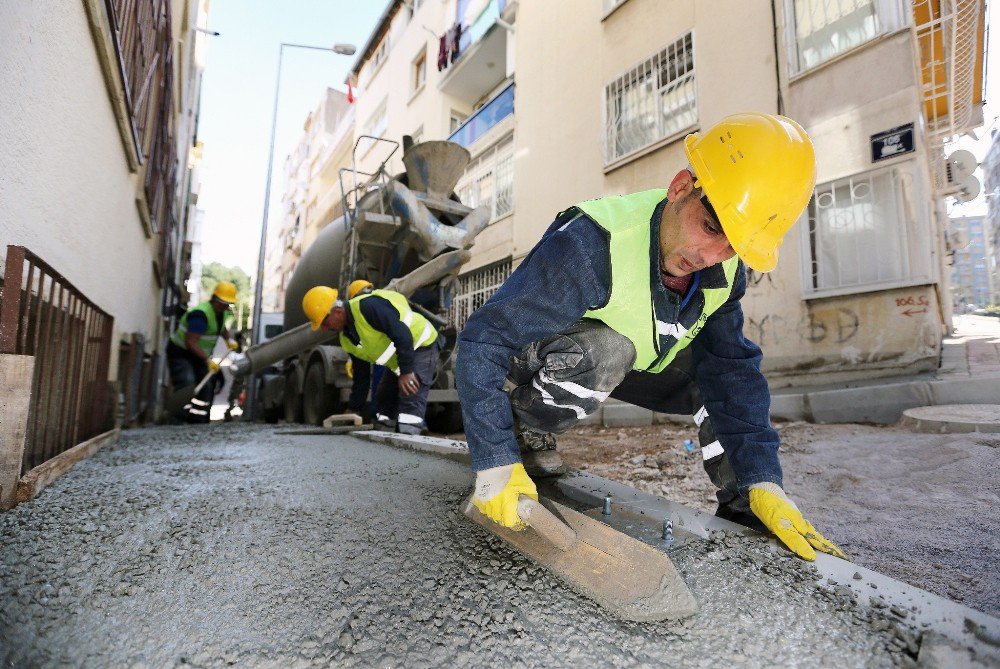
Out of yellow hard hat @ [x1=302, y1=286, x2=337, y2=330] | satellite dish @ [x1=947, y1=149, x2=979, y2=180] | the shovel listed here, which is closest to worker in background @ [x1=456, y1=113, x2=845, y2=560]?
yellow hard hat @ [x1=302, y1=286, x2=337, y2=330]

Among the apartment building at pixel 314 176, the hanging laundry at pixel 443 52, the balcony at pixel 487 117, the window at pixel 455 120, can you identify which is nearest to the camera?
the balcony at pixel 487 117

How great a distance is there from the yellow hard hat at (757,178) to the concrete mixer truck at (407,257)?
3972mm

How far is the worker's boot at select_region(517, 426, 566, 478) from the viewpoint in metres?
2.16

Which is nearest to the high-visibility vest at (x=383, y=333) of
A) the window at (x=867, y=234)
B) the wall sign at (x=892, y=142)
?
the window at (x=867, y=234)

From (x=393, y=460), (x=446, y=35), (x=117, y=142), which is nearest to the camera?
(x=393, y=460)

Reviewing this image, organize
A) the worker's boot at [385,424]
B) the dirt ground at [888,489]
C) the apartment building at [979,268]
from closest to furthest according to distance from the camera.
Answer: the dirt ground at [888,489] < the worker's boot at [385,424] < the apartment building at [979,268]

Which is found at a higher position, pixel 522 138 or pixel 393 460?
pixel 522 138

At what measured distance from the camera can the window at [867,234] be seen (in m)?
5.07

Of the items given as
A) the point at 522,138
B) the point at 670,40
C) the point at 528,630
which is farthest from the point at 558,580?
the point at 522,138

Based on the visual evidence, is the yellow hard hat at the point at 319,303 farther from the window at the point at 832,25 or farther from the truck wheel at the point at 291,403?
the window at the point at 832,25

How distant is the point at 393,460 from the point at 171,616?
1.54 m

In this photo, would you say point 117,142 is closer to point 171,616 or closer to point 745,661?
point 171,616

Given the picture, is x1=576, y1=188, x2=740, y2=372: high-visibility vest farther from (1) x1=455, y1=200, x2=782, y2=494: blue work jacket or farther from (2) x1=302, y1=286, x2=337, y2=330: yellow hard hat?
(2) x1=302, y1=286, x2=337, y2=330: yellow hard hat

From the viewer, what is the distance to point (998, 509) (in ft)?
6.82
